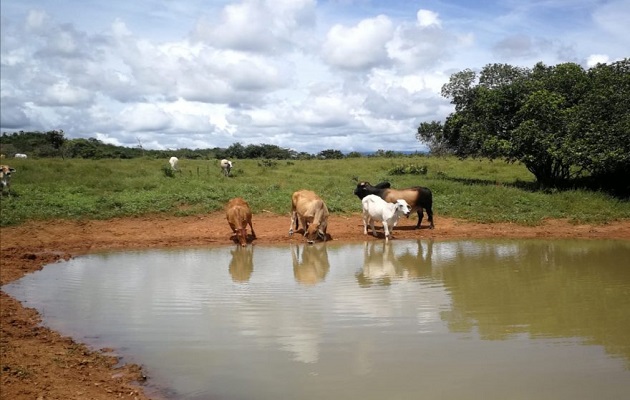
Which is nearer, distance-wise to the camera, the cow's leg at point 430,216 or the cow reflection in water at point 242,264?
the cow reflection in water at point 242,264

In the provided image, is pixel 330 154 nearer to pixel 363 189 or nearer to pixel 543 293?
pixel 363 189

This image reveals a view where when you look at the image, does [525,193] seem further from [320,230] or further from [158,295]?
[158,295]

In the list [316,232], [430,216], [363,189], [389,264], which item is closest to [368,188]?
[363,189]

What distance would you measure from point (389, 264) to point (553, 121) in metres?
13.6

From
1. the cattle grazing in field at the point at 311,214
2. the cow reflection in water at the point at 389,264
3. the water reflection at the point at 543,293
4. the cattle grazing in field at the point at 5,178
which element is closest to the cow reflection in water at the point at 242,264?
the cattle grazing in field at the point at 311,214

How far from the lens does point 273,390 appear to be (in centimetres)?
561

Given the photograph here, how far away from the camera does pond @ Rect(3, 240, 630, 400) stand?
5.74 metres

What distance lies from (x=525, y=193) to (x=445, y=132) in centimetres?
848

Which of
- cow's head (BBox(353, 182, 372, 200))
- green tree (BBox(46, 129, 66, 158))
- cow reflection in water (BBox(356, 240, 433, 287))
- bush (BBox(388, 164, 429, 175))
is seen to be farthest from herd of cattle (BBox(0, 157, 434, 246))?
green tree (BBox(46, 129, 66, 158))

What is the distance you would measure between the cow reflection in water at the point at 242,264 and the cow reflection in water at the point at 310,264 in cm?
100

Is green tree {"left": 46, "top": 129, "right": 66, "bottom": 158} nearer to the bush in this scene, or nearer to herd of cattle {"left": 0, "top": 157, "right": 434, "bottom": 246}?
the bush

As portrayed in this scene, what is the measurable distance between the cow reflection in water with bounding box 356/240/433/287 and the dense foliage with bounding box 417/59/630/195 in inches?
373

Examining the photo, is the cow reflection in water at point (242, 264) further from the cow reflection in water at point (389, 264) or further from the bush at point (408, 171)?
the bush at point (408, 171)

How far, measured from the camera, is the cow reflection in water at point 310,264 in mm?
10641
